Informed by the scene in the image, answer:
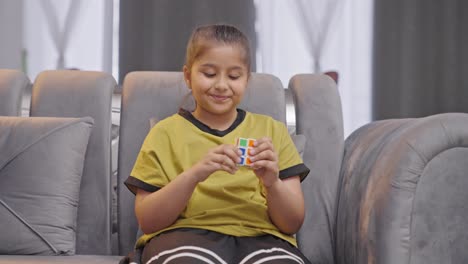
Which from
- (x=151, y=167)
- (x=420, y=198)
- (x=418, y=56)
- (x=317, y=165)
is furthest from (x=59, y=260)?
(x=418, y=56)

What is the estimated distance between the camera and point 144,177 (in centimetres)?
140

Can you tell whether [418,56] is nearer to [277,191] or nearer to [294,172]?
[294,172]

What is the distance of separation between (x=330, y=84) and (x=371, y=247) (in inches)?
24.6

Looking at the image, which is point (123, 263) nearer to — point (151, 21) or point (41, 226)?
point (41, 226)

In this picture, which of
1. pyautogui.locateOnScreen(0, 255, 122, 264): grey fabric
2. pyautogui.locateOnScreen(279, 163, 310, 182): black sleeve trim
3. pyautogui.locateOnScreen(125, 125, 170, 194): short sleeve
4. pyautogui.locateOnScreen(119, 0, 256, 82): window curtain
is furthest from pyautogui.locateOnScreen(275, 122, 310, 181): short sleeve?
pyautogui.locateOnScreen(119, 0, 256, 82): window curtain

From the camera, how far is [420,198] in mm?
1238

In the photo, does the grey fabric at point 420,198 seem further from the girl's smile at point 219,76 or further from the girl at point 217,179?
the girl's smile at point 219,76

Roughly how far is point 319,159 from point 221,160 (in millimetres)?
503

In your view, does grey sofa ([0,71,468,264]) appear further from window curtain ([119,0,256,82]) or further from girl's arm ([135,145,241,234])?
window curtain ([119,0,256,82])

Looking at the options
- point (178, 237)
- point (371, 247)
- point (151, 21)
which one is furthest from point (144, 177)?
point (151, 21)

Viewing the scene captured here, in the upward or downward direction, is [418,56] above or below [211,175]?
above

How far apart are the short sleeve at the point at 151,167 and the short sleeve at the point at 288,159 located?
0.25 meters

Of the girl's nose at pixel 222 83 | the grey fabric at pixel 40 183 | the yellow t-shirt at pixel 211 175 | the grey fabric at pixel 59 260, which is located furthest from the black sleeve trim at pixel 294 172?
the grey fabric at pixel 40 183

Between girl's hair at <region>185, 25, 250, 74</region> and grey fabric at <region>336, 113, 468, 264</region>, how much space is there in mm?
389
